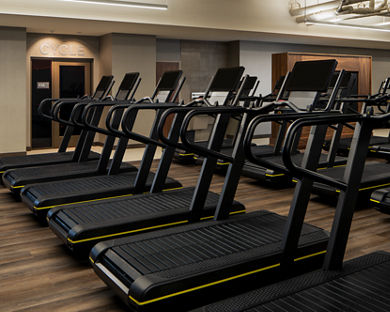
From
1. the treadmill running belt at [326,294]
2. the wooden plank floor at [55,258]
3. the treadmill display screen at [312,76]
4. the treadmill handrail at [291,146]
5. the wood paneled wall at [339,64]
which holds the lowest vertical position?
the wooden plank floor at [55,258]

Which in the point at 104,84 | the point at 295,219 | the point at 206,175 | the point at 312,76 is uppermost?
the point at 104,84

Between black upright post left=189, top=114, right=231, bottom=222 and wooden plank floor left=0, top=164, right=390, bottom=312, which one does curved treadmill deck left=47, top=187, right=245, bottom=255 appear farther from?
wooden plank floor left=0, top=164, right=390, bottom=312

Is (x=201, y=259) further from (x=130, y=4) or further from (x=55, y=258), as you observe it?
(x=130, y=4)

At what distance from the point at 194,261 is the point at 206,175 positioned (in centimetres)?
116

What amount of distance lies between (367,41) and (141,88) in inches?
244

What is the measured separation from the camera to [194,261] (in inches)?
104

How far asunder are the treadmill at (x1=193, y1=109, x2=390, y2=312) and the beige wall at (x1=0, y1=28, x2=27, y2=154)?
781 cm

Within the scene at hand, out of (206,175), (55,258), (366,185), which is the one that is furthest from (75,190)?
(366,185)

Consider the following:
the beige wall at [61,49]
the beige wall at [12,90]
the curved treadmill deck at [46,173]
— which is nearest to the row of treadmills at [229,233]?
the curved treadmill deck at [46,173]

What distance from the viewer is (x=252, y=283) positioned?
2664 mm

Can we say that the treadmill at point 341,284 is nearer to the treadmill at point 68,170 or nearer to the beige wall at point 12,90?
the treadmill at point 68,170

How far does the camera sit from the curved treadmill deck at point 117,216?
3.31m

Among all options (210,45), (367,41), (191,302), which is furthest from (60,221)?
(367,41)

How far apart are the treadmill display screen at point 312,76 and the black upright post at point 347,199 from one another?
1099 millimetres
